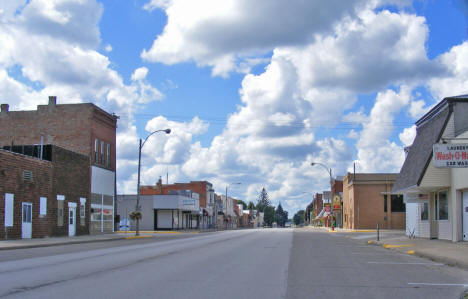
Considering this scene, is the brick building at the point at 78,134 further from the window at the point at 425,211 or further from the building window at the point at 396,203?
the building window at the point at 396,203

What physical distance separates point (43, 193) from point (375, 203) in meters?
41.5

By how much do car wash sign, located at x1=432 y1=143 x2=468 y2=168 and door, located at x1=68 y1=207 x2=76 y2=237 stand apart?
A: 89.4ft

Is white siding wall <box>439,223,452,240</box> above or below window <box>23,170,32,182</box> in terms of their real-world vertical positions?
below

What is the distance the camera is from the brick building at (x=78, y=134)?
41.8 m

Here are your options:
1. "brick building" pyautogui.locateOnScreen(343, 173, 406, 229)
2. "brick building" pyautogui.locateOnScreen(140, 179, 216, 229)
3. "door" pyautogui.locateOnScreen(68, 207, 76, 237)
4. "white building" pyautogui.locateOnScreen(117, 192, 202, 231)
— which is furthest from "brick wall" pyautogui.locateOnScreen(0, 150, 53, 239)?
"brick building" pyautogui.locateOnScreen(140, 179, 216, 229)

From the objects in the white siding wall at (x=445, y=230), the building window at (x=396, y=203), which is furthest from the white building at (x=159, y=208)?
the white siding wall at (x=445, y=230)

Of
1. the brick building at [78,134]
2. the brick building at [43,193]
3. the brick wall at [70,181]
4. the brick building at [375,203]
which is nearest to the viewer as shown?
the brick building at [43,193]

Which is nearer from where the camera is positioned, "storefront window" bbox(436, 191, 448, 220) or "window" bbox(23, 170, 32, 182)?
"storefront window" bbox(436, 191, 448, 220)

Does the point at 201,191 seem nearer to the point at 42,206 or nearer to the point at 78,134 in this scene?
the point at 78,134

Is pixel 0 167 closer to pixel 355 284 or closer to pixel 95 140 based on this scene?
pixel 95 140

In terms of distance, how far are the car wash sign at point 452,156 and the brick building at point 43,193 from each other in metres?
22.6

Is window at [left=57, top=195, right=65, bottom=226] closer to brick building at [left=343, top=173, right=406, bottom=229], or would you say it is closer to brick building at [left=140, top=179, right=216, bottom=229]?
brick building at [left=343, top=173, right=406, bottom=229]

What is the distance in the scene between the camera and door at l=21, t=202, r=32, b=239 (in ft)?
100

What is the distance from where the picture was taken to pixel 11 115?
43906mm
